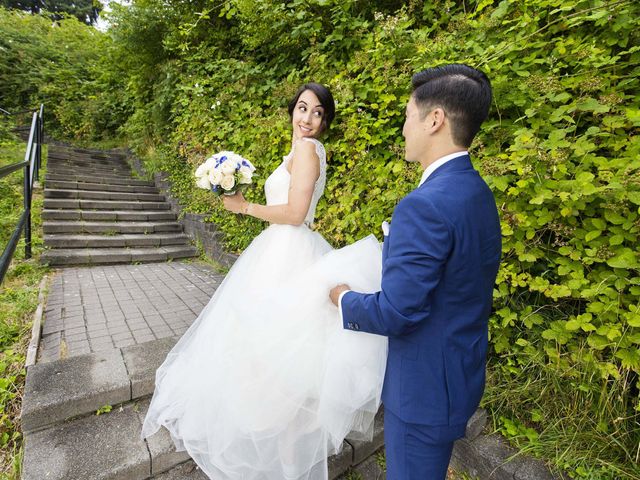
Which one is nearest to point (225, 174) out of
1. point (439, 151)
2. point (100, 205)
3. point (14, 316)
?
point (439, 151)

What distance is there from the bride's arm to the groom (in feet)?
2.21

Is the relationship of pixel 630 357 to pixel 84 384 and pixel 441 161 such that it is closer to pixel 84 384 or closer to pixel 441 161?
pixel 441 161

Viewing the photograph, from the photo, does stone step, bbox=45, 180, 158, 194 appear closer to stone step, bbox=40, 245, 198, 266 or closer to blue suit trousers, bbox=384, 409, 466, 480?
stone step, bbox=40, 245, 198, 266

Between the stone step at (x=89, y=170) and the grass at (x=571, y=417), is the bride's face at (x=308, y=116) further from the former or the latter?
the stone step at (x=89, y=170)

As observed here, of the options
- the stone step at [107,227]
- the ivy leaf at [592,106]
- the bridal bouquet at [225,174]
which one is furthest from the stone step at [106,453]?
the stone step at [107,227]

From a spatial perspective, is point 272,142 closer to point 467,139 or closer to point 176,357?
point 176,357

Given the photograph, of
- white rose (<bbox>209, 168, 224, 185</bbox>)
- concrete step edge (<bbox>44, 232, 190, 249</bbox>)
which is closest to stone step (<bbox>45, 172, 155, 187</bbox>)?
concrete step edge (<bbox>44, 232, 190, 249</bbox>)

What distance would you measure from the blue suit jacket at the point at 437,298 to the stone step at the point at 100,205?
22.0ft

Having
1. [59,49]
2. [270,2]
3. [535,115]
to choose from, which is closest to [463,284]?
[535,115]

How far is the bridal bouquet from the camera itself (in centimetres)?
179

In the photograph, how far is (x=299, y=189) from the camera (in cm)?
175

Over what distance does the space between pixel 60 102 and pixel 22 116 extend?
1168 mm

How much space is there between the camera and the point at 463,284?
42.0 inches

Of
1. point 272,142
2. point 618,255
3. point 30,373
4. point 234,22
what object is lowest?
point 30,373
